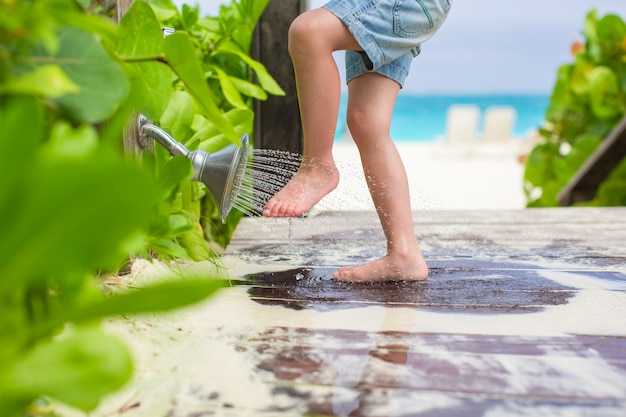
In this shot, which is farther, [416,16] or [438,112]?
[438,112]

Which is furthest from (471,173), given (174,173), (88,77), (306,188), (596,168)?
(88,77)

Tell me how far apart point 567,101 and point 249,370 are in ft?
10.9

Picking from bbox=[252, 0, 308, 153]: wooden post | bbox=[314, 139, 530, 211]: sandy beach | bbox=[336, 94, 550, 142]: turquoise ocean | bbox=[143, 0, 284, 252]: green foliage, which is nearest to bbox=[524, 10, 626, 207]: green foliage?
bbox=[314, 139, 530, 211]: sandy beach

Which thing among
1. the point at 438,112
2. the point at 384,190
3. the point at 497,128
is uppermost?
the point at 438,112

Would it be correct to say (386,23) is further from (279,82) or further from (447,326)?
(279,82)

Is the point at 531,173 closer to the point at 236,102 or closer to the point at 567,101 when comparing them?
the point at 567,101

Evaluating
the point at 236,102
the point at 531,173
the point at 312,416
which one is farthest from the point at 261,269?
the point at 531,173

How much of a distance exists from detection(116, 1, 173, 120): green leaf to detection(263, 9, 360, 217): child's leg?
712 millimetres

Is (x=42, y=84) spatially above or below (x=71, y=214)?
above

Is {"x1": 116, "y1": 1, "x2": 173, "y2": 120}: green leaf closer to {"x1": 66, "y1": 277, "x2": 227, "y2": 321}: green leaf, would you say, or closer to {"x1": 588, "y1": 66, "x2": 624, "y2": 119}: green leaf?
{"x1": 66, "y1": 277, "x2": 227, "y2": 321}: green leaf

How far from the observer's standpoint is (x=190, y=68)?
0.79 meters

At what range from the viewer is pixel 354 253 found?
6.29 feet

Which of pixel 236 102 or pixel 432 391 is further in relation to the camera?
pixel 236 102

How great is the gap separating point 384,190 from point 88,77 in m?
1.01
